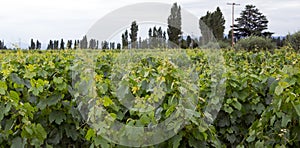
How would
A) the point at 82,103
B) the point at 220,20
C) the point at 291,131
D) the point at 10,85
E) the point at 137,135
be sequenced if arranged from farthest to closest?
Answer: the point at 220,20 → the point at 10,85 → the point at 82,103 → the point at 291,131 → the point at 137,135

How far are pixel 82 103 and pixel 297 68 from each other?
1.89 m

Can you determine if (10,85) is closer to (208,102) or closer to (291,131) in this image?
(208,102)

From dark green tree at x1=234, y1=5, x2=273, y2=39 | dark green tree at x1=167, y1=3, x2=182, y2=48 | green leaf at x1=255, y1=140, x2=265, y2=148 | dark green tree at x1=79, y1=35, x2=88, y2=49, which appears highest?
dark green tree at x1=234, y1=5, x2=273, y2=39

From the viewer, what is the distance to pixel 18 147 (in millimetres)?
3443

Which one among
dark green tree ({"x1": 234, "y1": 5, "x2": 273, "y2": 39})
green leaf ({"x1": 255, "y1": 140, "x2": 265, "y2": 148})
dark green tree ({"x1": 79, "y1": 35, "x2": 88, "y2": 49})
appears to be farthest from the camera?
dark green tree ({"x1": 234, "y1": 5, "x2": 273, "y2": 39})

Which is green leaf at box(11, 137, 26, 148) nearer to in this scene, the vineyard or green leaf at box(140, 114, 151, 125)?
the vineyard

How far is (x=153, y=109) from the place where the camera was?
3.01 m

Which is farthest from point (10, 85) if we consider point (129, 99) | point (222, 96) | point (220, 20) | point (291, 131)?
point (220, 20)

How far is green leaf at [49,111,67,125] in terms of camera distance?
4109mm

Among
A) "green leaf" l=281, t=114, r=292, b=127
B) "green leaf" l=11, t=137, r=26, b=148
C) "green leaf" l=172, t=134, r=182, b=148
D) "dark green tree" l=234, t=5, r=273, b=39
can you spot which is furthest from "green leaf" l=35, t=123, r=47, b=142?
"dark green tree" l=234, t=5, r=273, b=39

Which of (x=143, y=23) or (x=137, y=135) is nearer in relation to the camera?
(x=137, y=135)

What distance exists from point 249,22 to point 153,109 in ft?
198

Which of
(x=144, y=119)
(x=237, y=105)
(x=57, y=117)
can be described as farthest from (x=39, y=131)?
(x=237, y=105)

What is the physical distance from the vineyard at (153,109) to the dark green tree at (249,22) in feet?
186
